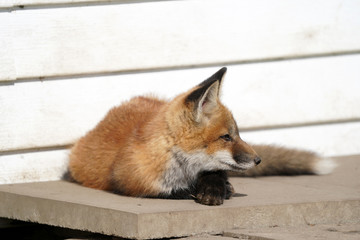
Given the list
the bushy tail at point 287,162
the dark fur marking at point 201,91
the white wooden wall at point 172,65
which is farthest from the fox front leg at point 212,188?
the white wooden wall at point 172,65

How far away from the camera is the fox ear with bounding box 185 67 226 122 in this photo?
4.21m

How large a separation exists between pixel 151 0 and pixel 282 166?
1.69m

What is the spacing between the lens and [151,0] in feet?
18.1

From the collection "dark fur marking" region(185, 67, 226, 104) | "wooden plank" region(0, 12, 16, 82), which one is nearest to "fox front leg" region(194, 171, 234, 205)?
"dark fur marking" region(185, 67, 226, 104)

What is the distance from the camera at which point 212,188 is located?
4.13m

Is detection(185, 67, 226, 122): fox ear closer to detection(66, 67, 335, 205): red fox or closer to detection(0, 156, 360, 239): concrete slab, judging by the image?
detection(66, 67, 335, 205): red fox

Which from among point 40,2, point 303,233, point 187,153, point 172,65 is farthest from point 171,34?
point 303,233

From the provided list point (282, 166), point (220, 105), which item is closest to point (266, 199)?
point (220, 105)

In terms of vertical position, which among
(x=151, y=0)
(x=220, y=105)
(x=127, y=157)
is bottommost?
(x=127, y=157)

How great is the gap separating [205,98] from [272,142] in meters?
1.69

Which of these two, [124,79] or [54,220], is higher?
[124,79]

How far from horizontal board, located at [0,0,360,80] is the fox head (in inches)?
51.8

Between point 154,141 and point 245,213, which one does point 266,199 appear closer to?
point 245,213

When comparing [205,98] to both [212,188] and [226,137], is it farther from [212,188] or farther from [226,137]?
[212,188]
